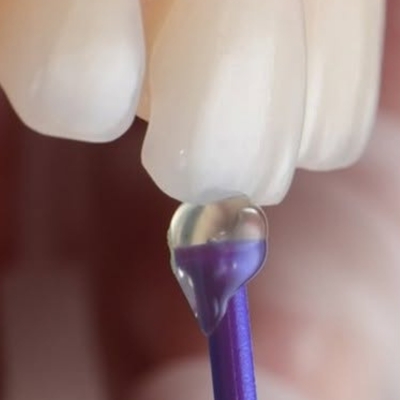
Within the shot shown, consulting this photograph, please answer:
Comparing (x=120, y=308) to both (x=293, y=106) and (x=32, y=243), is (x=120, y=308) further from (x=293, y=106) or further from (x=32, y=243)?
(x=293, y=106)

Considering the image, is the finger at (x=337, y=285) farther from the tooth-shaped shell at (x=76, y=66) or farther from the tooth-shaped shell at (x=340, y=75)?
the tooth-shaped shell at (x=76, y=66)

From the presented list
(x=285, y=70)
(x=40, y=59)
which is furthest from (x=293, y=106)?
(x=40, y=59)

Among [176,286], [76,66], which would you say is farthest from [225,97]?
[176,286]

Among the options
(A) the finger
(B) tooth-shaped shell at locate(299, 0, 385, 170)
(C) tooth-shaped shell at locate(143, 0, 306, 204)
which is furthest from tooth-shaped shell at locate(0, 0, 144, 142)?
(A) the finger

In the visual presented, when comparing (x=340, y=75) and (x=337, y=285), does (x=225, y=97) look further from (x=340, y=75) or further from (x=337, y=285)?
(x=337, y=285)

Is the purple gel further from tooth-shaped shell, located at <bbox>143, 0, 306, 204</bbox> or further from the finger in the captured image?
the finger

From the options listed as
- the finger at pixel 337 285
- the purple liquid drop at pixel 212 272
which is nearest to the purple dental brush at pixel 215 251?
the purple liquid drop at pixel 212 272

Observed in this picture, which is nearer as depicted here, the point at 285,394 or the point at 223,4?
the point at 223,4
